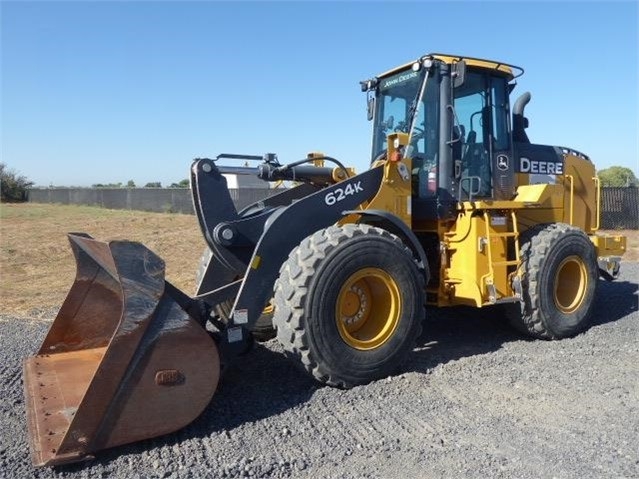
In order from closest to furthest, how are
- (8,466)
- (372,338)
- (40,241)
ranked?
(8,466) < (372,338) < (40,241)

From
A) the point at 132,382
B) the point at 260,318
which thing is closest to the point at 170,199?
the point at 260,318

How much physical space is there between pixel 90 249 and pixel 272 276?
136cm

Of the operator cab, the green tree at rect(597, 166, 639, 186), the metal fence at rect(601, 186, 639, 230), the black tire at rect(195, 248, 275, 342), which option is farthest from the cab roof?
the green tree at rect(597, 166, 639, 186)

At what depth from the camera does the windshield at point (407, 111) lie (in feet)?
18.6

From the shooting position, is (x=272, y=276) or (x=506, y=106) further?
(x=506, y=106)

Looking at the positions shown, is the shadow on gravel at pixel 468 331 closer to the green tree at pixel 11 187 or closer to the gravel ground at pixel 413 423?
the gravel ground at pixel 413 423

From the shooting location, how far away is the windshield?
566 cm

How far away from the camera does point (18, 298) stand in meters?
9.03

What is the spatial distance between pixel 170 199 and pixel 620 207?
2379 cm

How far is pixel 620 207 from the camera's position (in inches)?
778

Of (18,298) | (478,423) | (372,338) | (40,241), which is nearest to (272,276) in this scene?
(372,338)

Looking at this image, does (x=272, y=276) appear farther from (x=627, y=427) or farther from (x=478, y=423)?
(x=627, y=427)

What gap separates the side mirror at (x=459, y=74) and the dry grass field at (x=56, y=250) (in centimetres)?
553

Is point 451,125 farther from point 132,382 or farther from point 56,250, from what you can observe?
point 56,250
